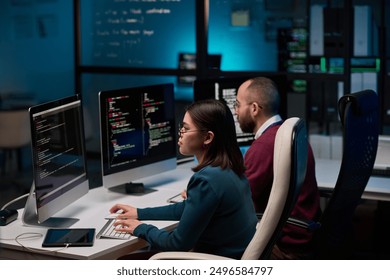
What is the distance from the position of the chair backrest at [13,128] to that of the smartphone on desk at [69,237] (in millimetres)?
2983

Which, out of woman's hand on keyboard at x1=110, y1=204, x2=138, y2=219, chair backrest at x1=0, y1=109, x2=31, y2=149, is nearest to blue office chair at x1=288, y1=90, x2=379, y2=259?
woman's hand on keyboard at x1=110, y1=204, x2=138, y2=219

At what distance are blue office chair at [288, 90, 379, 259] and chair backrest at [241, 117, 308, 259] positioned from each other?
0.97 feet

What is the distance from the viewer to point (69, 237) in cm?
286

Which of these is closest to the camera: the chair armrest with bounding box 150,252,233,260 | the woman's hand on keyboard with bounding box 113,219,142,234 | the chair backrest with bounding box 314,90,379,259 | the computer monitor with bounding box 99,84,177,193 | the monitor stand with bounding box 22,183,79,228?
the chair armrest with bounding box 150,252,233,260

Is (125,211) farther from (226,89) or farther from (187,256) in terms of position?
(226,89)

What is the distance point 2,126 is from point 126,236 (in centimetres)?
316

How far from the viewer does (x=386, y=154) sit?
4.02 meters

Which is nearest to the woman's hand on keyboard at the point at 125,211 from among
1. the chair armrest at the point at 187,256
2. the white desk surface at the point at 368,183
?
the chair armrest at the point at 187,256

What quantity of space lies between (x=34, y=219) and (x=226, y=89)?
55.8 inches

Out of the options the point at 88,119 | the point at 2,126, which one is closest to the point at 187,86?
the point at 88,119

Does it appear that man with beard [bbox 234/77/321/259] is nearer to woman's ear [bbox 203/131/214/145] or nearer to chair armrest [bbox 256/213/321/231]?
chair armrest [bbox 256/213/321/231]

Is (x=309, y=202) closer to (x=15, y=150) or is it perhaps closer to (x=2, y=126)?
(x=2, y=126)

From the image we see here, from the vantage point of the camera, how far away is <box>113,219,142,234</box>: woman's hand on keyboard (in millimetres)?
2895

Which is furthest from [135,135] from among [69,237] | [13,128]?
[13,128]
